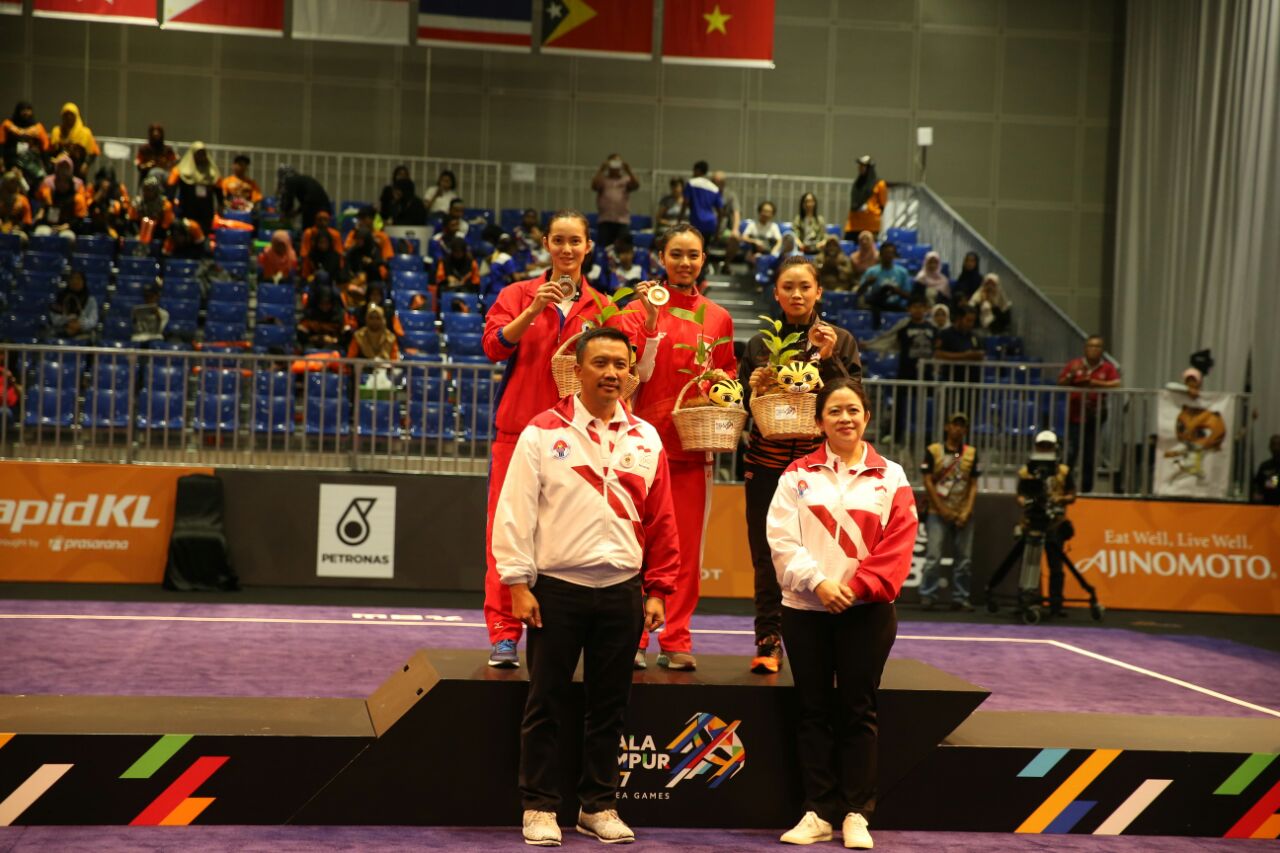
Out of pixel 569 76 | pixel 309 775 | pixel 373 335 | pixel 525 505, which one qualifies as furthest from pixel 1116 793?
pixel 569 76

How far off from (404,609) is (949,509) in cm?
483

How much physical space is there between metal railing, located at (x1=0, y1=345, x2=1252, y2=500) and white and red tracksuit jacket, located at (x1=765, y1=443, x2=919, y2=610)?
7143 mm

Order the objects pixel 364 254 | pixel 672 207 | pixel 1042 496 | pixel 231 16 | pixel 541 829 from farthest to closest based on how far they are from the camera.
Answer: pixel 672 207 < pixel 364 254 < pixel 231 16 < pixel 1042 496 < pixel 541 829

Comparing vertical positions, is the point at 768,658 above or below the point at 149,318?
below

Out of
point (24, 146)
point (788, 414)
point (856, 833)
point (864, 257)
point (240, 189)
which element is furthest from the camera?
point (240, 189)

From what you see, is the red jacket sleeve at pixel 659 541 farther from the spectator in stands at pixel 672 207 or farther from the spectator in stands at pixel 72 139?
the spectator in stands at pixel 72 139

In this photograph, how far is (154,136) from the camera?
1752cm

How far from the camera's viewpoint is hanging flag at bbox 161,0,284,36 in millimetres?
14703

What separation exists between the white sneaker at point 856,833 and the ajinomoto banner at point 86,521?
27.3ft

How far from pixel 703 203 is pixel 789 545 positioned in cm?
1310

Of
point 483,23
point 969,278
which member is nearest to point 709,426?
point 483,23

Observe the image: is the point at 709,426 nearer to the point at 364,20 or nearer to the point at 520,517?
the point at 520,517

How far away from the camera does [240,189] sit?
18.2 m

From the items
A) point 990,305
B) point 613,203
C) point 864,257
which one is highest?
point 613,203
